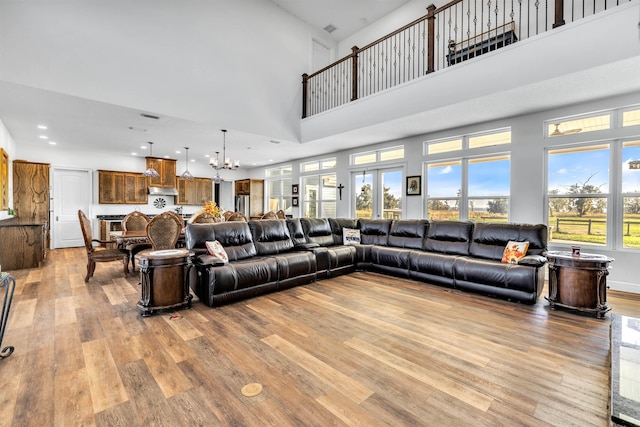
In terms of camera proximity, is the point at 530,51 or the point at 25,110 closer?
the point at 530,51

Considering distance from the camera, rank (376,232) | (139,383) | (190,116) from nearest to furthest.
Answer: (139,383), (190,116), (376,232)

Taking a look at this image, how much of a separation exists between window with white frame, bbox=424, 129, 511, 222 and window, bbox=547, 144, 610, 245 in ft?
2.26

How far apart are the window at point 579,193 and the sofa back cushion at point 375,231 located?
108 inches

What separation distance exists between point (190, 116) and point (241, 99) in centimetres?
120

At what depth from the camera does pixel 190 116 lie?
16.9 feet

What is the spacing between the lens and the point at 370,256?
5219 millimetres

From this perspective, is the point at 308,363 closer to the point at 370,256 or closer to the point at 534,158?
the point at 370,256

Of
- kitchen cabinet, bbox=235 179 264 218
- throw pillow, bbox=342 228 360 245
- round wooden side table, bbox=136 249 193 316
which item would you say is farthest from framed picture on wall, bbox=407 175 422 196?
kitchen cabinet, bbox=235 179 264 218

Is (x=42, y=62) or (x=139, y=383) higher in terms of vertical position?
(x=42, y=62)

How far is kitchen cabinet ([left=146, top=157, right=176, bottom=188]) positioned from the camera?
8.95 meters

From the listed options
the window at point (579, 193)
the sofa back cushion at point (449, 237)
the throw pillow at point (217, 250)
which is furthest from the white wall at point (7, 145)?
the window at point (579, 193)

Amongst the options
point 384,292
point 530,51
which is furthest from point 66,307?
point 530,51

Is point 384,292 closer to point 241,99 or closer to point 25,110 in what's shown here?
point 241,99

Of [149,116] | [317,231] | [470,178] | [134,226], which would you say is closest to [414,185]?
[470,178]
